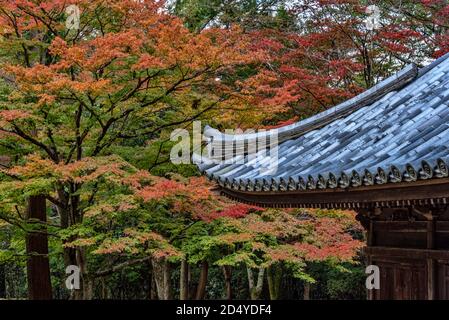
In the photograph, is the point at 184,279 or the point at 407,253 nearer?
the point at 407,253

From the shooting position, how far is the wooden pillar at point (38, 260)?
11594mm

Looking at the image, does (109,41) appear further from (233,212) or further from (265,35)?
(265,35)

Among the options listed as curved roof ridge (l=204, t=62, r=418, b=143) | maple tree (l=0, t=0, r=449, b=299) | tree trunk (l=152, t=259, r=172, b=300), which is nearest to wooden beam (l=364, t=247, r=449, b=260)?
curved roof ridge (l=204, t=62, r=418, b=143)

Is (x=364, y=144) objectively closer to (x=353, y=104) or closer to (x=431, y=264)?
(x=431, y=264)

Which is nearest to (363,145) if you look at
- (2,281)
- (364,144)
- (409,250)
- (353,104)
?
(364,144)

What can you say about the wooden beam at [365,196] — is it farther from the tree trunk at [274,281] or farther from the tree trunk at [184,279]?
the tree trunk at [274,281]

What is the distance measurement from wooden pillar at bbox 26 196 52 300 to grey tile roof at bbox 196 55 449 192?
22.0 feet

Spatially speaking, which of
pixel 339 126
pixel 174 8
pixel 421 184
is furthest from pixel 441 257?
pixel 174 8

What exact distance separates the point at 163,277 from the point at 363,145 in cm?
1108

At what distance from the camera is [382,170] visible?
3.52 meters

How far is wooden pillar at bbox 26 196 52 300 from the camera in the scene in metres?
11.6

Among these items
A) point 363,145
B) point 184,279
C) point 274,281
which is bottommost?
point 274,281

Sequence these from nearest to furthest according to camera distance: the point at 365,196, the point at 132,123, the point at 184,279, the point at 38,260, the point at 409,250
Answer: the point at 365,196 → the point at 409,250 → the point at 132,123 → the point at 38,260 → the point at 184,279

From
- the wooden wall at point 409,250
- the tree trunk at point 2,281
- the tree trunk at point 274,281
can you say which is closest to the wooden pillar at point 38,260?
the tree trunk at point 274,281
